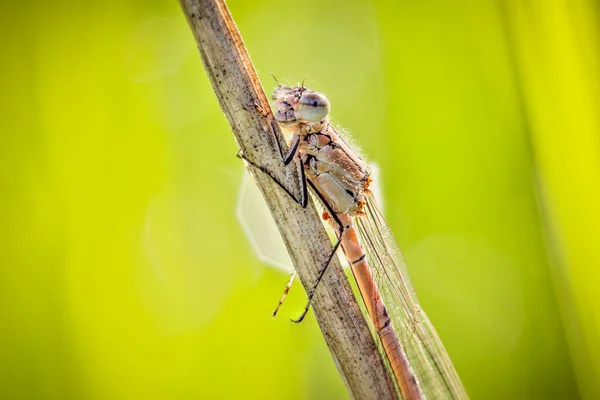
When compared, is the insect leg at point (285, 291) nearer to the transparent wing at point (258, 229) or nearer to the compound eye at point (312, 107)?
the transparent wing at point (258, 229)

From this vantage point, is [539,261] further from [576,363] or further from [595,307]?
[576,363]

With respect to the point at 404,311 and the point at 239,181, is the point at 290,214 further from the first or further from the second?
the point at 404,311

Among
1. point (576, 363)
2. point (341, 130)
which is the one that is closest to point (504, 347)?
point (576, 363)

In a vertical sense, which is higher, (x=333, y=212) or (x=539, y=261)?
(x=333, y=212)

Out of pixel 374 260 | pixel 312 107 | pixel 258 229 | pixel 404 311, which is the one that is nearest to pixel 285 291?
pixel 258 229

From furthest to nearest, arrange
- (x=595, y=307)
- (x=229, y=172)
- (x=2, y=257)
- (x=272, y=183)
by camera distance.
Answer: (x=595, y=307)
(x=229, y=172)
(x=2, y=257)
(x=272, y=183)

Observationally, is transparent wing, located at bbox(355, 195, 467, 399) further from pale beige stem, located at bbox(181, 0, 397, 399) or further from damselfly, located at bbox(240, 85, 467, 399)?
pale beige stem, located at bbox(181, 0, 397, 399)
